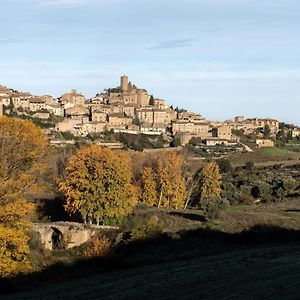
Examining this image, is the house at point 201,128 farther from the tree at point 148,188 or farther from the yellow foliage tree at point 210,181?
the tree at point 148,188

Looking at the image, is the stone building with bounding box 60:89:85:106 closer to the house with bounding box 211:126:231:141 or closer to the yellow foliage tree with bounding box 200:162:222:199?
the house with bounding box 211:126:231:141

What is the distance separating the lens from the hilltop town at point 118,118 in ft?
303

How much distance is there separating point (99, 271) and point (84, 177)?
12.7 meters

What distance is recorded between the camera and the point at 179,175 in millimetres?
45000

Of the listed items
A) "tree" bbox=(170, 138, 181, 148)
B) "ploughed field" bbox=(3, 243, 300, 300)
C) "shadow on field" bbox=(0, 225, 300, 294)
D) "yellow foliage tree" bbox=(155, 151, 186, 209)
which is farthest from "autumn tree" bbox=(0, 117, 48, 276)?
"tree" bbox=(170, 138, 181, 148)

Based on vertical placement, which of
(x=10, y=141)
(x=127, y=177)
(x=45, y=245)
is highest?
(x=10, y=141)

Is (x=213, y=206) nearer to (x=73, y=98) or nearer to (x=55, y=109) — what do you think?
(x=55, y=109)

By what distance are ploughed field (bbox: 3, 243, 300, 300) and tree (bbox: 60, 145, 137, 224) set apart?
402 inches

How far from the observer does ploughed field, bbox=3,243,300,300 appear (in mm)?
15328

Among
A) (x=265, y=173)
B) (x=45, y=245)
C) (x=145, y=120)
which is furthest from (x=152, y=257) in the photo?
(x=145, y=120)

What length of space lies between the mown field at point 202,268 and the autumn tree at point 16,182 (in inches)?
77.4

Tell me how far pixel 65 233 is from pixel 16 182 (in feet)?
45.7

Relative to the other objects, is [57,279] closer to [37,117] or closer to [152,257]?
[152,257]

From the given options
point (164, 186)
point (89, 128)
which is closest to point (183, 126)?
point (89, 128)
